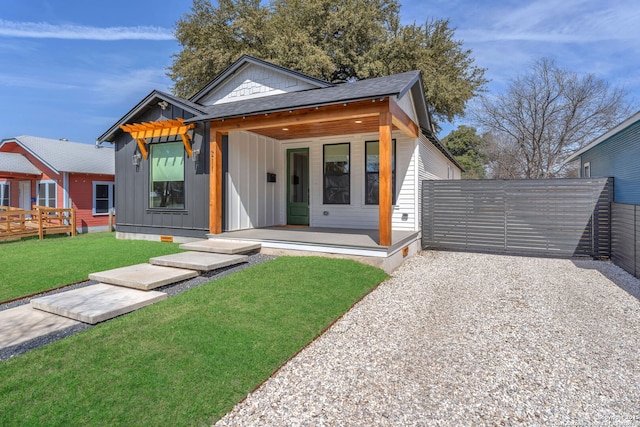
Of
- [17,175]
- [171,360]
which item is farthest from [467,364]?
[17,175]

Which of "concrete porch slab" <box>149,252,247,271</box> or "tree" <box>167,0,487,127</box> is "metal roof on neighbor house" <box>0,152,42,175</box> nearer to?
"tree" <box>167,0,487,127</box>

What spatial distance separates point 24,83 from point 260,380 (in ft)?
67.9

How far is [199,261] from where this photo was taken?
210 inches

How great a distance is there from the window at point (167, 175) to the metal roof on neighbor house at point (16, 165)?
9.26 meters

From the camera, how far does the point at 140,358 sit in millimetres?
2684

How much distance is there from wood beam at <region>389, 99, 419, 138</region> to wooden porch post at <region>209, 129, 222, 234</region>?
3.85m

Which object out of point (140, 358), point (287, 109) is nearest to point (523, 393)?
point (140, 358)

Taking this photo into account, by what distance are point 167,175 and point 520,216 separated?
8.71m

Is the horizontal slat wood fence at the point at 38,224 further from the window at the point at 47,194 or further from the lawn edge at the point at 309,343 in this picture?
the lawn edge at the point at 309,343

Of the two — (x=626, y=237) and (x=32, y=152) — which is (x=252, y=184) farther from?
(x=32, y=152)

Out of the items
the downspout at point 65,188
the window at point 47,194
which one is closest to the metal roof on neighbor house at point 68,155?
the downspout at point 65,188

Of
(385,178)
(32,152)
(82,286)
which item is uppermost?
(32,152)

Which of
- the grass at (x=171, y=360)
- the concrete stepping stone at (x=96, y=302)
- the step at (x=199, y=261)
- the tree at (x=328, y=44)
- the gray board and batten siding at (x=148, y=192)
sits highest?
the tree at (x=328, y=44)

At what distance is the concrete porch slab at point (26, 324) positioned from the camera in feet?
9.95
